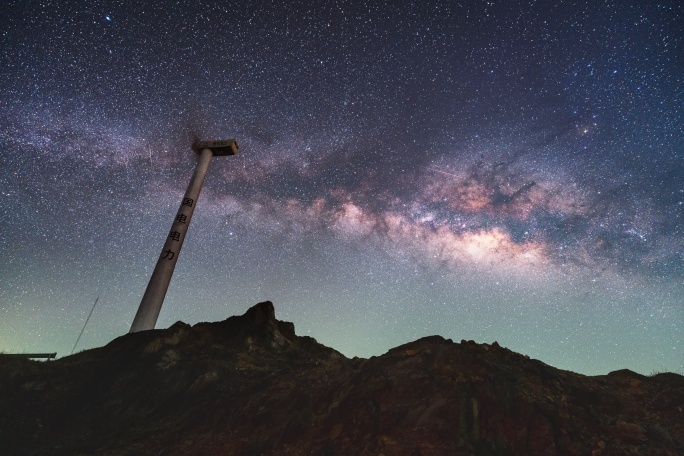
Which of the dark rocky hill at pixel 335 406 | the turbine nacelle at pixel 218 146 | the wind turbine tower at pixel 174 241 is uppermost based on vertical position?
the turbine nacelle at pixel 218 146

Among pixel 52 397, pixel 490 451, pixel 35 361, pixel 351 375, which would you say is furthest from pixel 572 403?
pixel 35 361

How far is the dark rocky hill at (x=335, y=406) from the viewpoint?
11312 millimetres

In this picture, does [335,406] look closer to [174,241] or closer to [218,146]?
[174,241]

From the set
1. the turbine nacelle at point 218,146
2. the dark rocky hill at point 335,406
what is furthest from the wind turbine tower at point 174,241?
the dark rocky hill at point 335,406

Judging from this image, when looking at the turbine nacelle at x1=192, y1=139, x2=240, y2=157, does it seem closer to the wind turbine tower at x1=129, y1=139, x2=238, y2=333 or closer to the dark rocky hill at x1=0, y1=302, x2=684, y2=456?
the wind turbine tower at x1=129, y1=139, x2=238, y2=333

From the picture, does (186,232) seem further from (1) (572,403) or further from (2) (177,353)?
(1) (572,403)

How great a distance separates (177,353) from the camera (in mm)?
21562

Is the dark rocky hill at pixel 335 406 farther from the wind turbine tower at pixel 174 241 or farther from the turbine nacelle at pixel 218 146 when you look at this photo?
the turbine nacelle at pixel 218 146

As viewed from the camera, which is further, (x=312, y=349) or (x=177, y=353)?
(x=312, y=349)

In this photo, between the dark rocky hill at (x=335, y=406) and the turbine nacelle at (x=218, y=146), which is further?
the turbine nacelle at (x=218, y=146)

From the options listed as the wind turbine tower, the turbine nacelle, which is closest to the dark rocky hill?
the wind turbine tower

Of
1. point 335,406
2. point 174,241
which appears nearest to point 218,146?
point 174,241

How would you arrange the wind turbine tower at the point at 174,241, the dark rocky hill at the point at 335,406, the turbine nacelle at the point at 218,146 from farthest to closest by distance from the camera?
1. the turbine nacelle at the point at 218,146
2. the wind turbine tower at the point at 174,241
3. the dark rocky hill at the point at 335,406

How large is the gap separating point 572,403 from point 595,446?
7.68 ft
